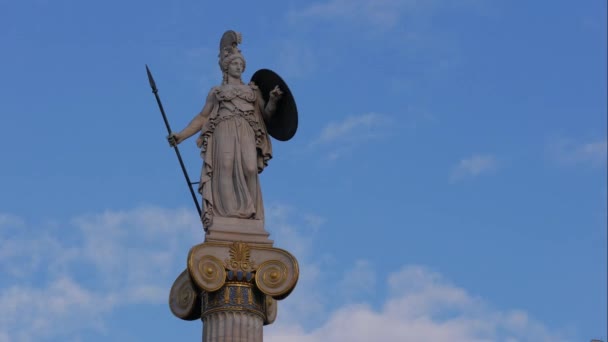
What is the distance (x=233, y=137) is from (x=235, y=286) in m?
3.76

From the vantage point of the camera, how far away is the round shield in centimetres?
2942

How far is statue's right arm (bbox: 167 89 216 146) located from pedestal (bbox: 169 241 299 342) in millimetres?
3322

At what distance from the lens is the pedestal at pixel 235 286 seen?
1036 inches

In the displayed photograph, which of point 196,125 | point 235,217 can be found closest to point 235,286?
point 235,217

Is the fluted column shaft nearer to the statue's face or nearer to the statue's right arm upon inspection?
the statue's right arm

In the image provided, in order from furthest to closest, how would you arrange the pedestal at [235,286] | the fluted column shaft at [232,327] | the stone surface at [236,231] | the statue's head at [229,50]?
the statue's head at [229,50], the stone surface at [236,231], the pedestal at [235,286], the fluted column shaft at [232,327]

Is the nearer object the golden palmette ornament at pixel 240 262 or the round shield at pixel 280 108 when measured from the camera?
the golden palmette ornament at pixel 240 262

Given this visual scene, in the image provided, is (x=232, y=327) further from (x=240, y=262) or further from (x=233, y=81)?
(x=233, y=81)

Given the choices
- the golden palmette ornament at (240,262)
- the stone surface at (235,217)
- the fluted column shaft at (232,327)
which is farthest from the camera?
the golden palmette ornament at (240,262)

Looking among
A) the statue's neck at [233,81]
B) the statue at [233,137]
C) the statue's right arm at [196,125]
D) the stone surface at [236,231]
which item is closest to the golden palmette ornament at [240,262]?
the stone surface at [236,231]

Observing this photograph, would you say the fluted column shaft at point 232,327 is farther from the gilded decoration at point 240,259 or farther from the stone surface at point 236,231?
the stone surface at point 236,231

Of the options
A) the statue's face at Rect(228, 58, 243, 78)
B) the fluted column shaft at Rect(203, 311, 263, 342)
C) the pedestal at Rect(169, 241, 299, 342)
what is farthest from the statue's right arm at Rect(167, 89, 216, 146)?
the fluted column shaft at Rect(203, 311, 263, 342)

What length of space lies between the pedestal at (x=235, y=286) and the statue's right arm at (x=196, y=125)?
10.9 feet

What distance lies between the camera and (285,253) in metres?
27.1
